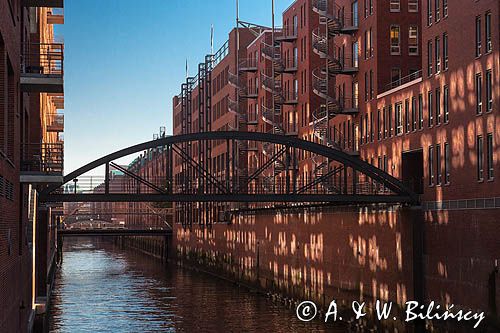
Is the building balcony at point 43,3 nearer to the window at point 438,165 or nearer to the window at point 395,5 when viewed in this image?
the window at point 438,165

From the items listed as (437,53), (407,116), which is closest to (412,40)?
(407,116)

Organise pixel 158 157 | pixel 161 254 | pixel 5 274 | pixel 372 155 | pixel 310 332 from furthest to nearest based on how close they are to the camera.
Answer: pixel 158 157
pixel 161 254
pixel 372 155
pixel 310 332
pixel 5 274

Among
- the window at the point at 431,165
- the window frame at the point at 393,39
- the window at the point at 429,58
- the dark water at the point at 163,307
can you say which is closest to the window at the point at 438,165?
the window at the point at 431,165

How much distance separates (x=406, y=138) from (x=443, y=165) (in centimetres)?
622

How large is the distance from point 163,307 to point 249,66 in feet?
107

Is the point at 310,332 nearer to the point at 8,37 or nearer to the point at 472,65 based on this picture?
the point at 472,65

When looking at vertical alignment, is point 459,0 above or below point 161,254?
above

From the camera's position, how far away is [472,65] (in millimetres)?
35781

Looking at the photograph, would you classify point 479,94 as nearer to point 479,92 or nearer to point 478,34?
point 479,92

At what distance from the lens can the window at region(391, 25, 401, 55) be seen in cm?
5206

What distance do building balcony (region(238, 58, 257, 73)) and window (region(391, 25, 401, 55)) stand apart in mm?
28527

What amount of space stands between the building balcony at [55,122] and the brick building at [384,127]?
9.95 m

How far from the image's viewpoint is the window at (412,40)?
52.7 metres

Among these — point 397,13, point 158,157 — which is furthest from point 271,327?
point 158,157
